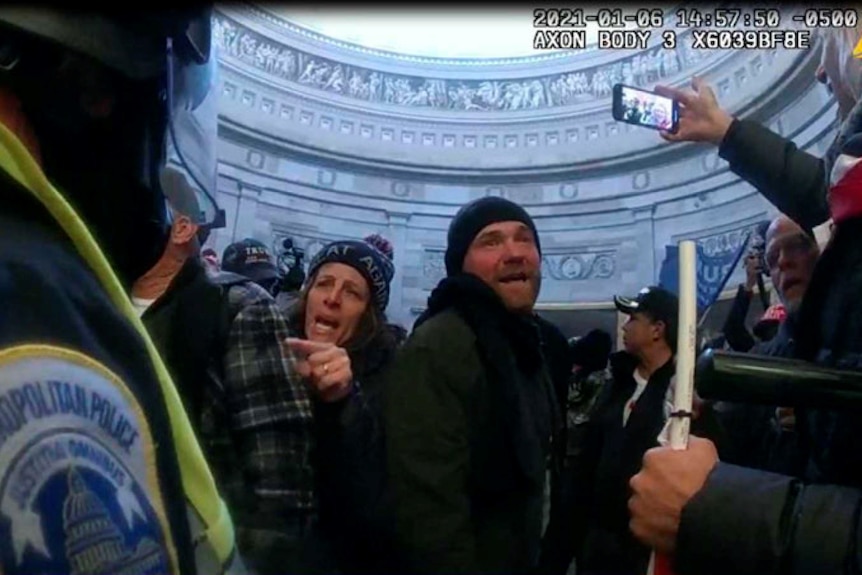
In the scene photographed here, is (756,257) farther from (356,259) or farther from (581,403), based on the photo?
(356,259)

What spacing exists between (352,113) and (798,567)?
39.0 feet

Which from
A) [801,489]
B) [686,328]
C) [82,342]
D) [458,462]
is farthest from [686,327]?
[458,462]

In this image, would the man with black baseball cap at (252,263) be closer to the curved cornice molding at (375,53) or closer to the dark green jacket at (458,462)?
the dark green jacket at (458,462)

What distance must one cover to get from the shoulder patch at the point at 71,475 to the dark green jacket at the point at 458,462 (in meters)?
0.97

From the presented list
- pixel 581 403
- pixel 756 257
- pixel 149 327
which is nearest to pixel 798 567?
pixel 149 327

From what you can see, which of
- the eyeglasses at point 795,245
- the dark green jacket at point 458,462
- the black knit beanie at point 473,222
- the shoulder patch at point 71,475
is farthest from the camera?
the eyeglasses at point 795,245

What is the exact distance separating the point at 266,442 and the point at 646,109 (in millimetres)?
1492

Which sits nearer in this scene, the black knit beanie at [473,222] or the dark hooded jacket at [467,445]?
the dark hooded jacket at [467,445]

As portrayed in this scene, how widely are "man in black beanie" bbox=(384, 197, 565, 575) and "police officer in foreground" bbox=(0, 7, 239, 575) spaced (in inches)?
31.7

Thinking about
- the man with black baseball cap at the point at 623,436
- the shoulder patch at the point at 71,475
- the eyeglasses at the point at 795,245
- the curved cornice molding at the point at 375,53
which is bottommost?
the man with black baseball cap at the point at 623,436

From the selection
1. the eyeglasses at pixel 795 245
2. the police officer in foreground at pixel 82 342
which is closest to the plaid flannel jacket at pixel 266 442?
→ the police officer in foreground at pixel 82 342

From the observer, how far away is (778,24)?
5723 millimetres

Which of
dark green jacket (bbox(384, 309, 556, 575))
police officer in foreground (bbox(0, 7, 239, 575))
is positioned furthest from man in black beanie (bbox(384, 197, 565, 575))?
police officer in foreground (bbox(0, 7, 239, 575))

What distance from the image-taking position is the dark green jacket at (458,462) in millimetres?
1413
